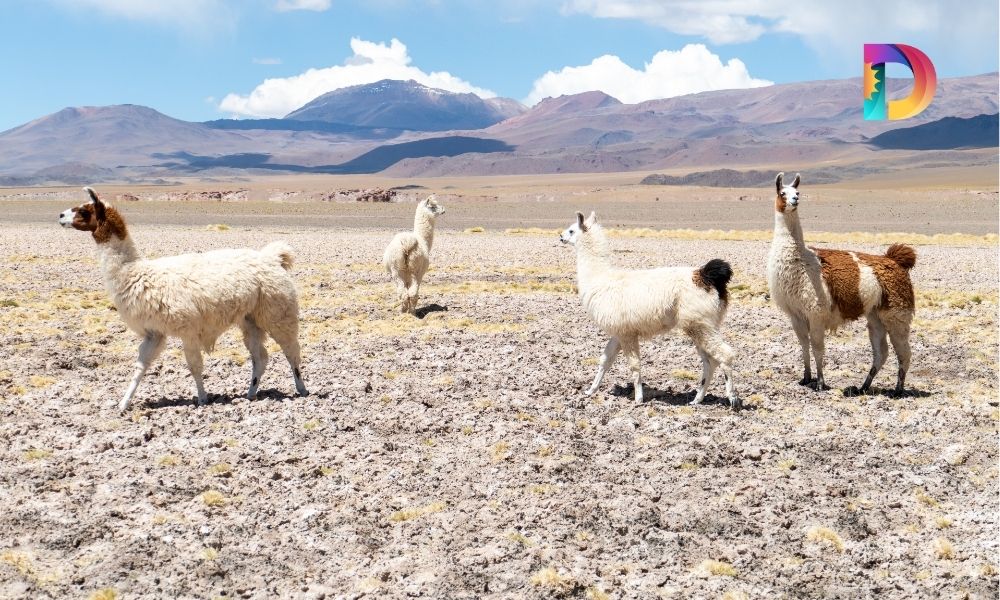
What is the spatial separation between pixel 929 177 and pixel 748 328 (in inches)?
4793

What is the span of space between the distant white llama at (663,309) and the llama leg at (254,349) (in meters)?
3.16

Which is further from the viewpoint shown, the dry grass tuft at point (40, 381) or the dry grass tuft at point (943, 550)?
the dry grass tuft at point (40, 381)

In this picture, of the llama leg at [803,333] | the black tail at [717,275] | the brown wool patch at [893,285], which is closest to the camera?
the black tail at [717,275]

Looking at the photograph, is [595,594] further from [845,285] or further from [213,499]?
[845,285]

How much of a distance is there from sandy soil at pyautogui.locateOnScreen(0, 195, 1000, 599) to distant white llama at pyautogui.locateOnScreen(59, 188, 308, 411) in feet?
1.98

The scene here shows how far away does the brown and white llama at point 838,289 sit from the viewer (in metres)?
9.27

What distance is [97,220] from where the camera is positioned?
8.74 meters

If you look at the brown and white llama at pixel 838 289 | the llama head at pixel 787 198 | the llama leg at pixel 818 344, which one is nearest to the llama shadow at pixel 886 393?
the brown and white llama at pixel 838 289

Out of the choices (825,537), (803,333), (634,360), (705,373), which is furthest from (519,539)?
(803,333)

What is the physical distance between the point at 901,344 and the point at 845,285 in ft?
2.70

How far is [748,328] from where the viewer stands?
1289 centimetres

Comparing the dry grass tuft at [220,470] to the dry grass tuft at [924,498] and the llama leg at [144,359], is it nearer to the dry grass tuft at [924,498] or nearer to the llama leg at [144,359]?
the llama leg at [144,359]

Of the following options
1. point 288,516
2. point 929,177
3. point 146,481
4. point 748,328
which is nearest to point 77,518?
point 146,481

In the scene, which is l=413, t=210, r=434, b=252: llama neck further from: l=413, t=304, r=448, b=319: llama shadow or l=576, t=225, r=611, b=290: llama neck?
l=576, t=225, r=611, b=290: llama neck
